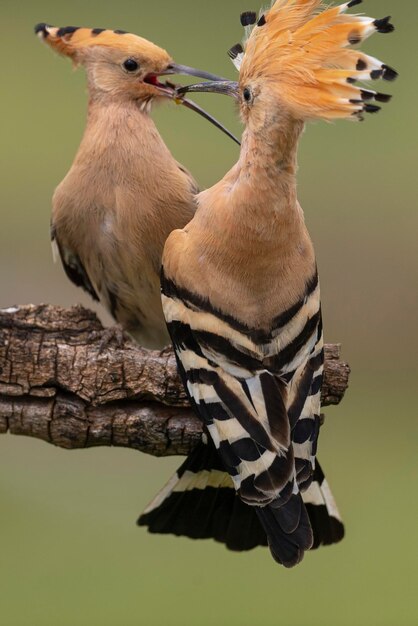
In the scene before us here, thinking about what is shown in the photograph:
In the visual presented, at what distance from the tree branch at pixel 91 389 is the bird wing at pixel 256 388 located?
0.29ft

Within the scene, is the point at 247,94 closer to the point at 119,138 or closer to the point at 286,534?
the point at 119,138

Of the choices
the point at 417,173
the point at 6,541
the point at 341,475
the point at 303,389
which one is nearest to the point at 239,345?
the point at 303,389

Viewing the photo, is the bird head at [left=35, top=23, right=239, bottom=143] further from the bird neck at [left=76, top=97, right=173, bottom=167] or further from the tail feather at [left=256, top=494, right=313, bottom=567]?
the tail feather at [left=256, top=494, right=313, bottom=567]

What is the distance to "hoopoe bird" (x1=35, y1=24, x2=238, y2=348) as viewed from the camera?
2.30 metres

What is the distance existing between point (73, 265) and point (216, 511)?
0.57m

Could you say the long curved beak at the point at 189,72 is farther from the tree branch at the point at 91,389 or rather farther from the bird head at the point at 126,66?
the tree branch at the point at 91,389

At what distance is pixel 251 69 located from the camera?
1.97 meters

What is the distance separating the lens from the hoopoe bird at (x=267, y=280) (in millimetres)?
1903

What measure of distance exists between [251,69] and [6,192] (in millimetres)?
3527

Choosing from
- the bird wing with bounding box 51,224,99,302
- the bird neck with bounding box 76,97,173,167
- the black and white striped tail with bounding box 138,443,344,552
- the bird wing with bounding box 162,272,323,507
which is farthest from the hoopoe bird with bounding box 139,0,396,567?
the bird wing with bounding box 51,224,99,302

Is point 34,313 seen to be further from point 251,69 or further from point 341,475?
point 341,475

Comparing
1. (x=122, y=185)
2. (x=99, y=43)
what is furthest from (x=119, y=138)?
(x=99, y=43)

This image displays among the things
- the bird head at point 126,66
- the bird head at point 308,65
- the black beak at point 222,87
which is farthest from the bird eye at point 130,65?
the bird head at point 308,65

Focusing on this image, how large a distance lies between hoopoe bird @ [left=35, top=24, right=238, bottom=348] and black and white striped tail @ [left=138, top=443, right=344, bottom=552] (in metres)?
0.33
